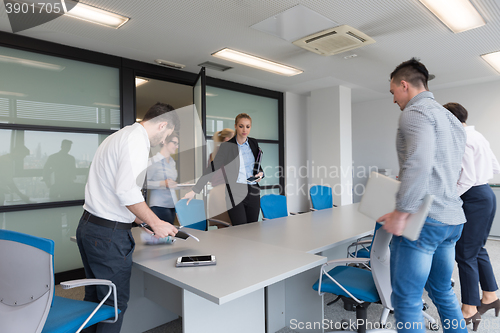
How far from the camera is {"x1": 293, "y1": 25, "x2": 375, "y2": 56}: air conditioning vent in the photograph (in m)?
3.76

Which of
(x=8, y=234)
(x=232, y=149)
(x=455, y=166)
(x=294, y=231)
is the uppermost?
(x=232, y=149)

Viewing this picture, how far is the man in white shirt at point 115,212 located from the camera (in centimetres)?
181

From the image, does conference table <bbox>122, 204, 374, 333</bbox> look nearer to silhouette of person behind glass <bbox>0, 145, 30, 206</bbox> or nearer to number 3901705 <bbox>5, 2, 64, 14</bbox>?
silhouette of person behind glass <bbox>0, 145, 30, 206</bbox>

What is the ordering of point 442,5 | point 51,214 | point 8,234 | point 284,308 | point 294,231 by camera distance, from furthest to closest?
point 51,214
point 442,5
point 294,231
point 284,308
point 8,234

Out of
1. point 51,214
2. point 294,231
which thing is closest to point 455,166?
point 294,231

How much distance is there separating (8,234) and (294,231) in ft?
6.93

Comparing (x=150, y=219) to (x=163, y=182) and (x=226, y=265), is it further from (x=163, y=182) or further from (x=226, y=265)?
(x=163, y=182)

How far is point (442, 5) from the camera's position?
10.6 ft

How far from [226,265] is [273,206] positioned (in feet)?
7.37

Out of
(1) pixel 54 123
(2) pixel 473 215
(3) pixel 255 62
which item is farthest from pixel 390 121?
(1) pixel 54 123

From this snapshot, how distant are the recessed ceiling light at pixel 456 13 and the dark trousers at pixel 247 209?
2.66 m

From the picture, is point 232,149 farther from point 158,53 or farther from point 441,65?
point 441,65

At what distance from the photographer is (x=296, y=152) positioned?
7.68m

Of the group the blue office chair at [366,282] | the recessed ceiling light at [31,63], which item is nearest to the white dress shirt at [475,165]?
the blue office chair at [366,282]
